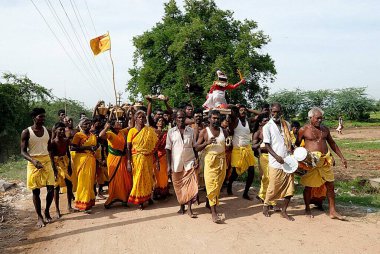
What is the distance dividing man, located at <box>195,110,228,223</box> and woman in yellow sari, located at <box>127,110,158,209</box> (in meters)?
1.14

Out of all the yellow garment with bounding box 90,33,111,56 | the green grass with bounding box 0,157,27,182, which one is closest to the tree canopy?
the green grass with bounding box 0,157,27,182

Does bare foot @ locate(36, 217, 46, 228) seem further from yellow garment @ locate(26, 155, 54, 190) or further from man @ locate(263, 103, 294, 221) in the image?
man @ locate(263, 103, 294, 221)

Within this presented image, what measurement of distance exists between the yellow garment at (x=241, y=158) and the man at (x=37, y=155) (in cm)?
362

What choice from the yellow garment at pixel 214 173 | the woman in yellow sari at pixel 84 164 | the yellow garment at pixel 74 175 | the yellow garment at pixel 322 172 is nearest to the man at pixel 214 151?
the yellow garment at pixel 214 173

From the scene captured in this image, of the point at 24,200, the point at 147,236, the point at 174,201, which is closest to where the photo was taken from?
the point at 147,236

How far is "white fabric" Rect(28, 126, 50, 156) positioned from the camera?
238 inches

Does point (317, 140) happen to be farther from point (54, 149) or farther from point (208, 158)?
point (54, 149)

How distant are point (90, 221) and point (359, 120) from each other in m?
48.3

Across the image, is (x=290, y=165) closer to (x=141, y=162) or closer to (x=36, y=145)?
(x=141, y=162)

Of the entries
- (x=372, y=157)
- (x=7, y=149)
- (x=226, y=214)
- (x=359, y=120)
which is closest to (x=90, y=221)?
(x=226, y=214)

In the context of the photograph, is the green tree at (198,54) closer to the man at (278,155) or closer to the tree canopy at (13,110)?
the tree canopy at (13,110)

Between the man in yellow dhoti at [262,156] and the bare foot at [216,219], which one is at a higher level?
the man in yellow dhoti at [262,156]

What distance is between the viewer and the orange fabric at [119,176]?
721 cm

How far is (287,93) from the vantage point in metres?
56.2
